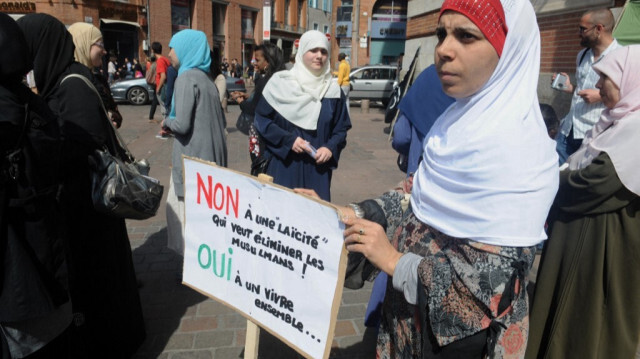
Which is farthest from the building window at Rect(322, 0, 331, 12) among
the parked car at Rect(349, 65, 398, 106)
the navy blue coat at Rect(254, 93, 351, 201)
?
the navy blue coat at Rect(254, 93, 351, 201)

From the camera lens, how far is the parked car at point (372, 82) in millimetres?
19219

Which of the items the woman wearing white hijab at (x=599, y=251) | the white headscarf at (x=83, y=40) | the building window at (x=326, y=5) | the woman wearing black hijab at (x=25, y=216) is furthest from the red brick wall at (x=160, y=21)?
the woman wearing white hijab at (x=599, y=251)

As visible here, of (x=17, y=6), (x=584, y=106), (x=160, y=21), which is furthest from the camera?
(x=160, y=21)

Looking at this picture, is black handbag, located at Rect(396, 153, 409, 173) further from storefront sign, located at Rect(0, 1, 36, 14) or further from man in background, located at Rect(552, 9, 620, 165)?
storefront sign, located at Rect(0, 1, 36, 14)

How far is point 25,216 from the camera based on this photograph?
1823 mm

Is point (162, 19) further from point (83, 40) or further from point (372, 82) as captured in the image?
point (83, 40)

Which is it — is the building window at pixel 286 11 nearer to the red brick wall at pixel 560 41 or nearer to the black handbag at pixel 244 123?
the red brick wall at pixel 560 41

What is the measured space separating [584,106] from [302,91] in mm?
2925

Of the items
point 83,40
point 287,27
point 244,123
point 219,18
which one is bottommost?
point 244,123

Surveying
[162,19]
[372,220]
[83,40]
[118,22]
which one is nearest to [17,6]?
[118,22]

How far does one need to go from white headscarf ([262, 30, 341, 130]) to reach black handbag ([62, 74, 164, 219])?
1.26 metres

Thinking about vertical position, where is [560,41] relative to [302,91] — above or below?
above

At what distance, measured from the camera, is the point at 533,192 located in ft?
4.43

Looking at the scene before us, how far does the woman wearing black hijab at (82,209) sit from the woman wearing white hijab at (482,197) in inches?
71.6
